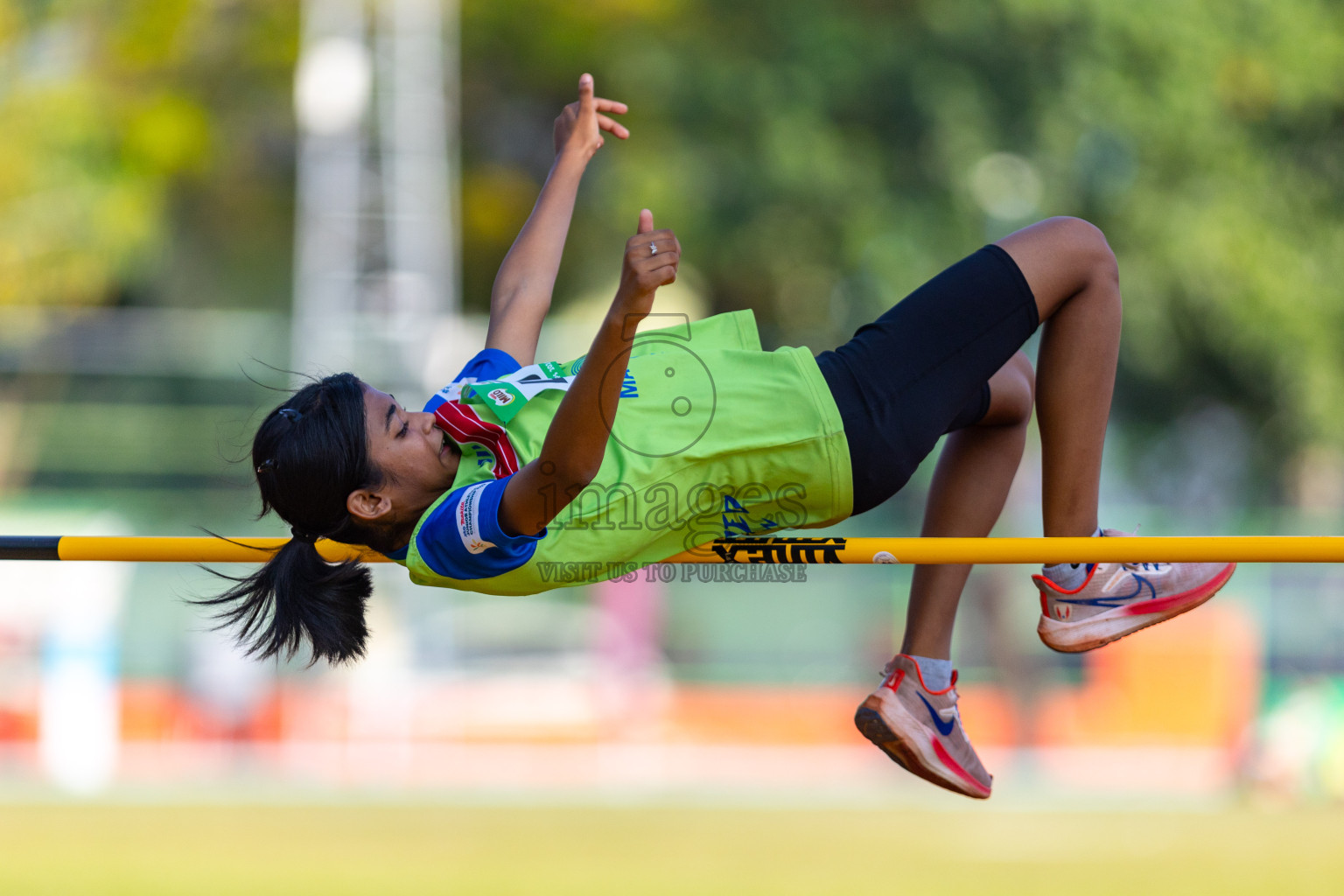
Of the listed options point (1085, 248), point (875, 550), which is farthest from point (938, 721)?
point (1085, 248)

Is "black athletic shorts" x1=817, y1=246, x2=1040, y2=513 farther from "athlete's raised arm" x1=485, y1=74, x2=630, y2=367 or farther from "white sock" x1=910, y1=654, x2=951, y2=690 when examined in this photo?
"athlete's raised arm" x1=485, y1=74, x2=630, y2=367

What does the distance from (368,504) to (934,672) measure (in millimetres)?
1284

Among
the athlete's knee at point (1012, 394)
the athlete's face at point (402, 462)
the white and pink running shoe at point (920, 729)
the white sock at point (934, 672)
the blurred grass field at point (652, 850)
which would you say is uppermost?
the athlete's knee at point (1012, 394)

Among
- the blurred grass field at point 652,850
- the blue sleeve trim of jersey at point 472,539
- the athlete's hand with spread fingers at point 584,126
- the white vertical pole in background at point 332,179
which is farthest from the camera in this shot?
the white vertical pole in background at point 332,179

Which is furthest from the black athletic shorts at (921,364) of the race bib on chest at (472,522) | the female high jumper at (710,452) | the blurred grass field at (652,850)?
the blurred grass field at (652,850)

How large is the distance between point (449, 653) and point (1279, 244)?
8139 mm

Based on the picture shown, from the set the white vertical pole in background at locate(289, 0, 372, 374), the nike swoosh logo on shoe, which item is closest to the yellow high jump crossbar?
the nike swoosh logo on shoe

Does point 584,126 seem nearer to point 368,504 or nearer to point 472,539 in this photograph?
point 368,504

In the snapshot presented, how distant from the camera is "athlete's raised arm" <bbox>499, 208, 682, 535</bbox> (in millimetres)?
2258

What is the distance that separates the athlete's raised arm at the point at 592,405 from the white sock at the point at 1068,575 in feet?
3.70

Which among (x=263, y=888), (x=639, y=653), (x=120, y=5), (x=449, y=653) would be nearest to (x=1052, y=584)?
(x=263, y=888)

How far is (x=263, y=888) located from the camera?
24.8 feet

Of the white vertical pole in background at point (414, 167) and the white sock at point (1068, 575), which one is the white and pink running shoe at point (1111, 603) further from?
the white vertical pole in background at point (414, 167)

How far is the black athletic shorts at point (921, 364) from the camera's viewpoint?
2.77m
